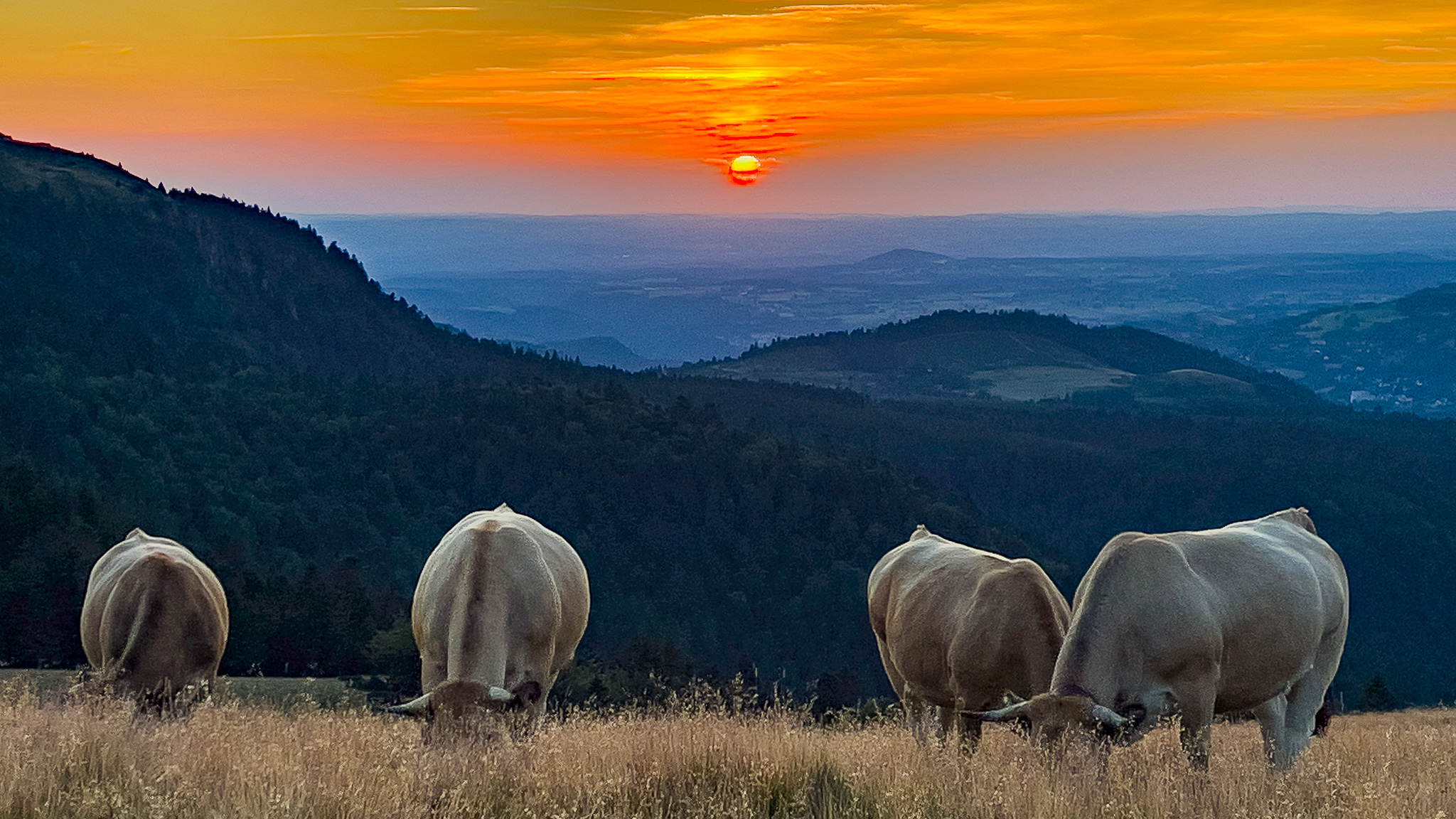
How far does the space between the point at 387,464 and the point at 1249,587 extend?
9660cm

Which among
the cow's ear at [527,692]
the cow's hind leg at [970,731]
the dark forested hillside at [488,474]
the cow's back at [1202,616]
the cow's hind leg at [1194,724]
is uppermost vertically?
the cow's back at [1202,616]

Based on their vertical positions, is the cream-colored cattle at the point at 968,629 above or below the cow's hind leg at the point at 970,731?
above

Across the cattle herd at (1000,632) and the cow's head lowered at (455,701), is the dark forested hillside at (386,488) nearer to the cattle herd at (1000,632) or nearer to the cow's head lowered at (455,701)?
the cattle herd at (1000,632)

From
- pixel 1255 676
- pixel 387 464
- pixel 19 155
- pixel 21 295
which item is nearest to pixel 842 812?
pixel 1255 676

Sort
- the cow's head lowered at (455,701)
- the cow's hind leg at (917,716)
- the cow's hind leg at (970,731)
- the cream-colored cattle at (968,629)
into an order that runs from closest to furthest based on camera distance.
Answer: the cow's head lowered at (455,701) < the cow's hind leg at (970,731) < the cream-colored cattle at (968,629) < the cow's hind leg at (917,716)

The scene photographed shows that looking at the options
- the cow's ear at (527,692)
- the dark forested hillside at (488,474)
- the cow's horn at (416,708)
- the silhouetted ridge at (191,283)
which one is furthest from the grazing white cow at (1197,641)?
the silhouetted ridge at (191,283)

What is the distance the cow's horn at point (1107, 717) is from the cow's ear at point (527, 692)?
4.85m

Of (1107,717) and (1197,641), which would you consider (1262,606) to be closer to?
(1197,641)

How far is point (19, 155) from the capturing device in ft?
569

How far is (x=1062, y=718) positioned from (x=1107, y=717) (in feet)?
1.07

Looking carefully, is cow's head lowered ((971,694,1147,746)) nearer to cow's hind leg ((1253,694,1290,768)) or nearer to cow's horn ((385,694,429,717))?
cow's hind leg ((1253,694,1290,768))

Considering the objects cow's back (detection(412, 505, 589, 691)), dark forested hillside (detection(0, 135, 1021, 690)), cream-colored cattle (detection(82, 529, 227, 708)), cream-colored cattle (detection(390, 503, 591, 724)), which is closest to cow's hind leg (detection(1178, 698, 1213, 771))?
cream-colored cattle (detection(390, 503, 591, 724))

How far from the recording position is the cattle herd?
10.3 m

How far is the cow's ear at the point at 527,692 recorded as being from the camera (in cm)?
1180
